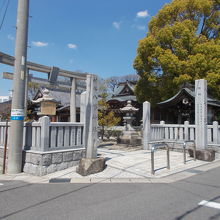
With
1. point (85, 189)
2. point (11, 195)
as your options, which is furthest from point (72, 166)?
point (11, 195)

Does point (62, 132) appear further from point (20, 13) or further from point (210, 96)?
point (210, 96)

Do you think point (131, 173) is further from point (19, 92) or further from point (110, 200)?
point (19, 92)

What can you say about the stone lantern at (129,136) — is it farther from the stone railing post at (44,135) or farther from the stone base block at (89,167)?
the stone railing post at (44,135)

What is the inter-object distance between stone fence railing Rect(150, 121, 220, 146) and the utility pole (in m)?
7.00

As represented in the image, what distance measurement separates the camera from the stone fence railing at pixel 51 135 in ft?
23.1

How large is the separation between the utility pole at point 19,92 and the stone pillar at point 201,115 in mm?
7525

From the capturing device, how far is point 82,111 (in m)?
8.56

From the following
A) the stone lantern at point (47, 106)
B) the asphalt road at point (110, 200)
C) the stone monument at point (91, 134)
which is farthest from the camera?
the stone lantern at point (47, 106)

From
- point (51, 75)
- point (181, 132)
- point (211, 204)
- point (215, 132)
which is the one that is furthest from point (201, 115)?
point (51, 75)

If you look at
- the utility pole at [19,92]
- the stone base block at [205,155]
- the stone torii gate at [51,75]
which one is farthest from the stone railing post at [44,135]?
the stone base block at [205,155]

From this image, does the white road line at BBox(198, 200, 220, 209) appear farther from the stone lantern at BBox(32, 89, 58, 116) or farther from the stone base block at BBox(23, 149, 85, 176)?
the stone lantern at BBox(32, 89, 58, 116)

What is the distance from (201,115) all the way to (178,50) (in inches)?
338

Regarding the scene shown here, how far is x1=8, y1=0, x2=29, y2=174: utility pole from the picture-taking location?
720 centimetres

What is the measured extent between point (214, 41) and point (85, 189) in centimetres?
1731
